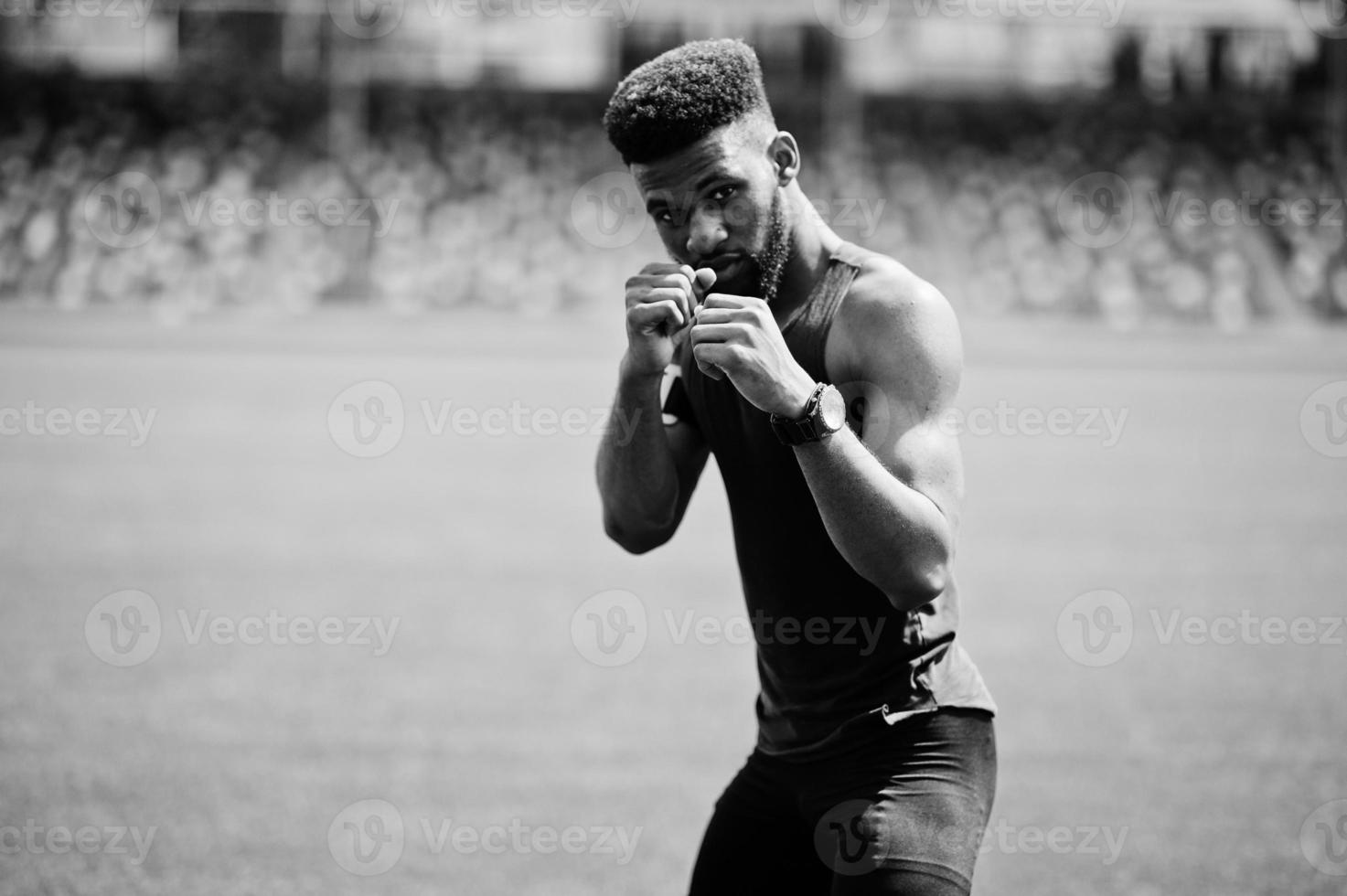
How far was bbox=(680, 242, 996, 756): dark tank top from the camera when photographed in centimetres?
307

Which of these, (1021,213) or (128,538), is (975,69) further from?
(128,538)

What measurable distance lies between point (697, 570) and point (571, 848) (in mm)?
5392

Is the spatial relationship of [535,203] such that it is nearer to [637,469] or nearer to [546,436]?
[546,436]

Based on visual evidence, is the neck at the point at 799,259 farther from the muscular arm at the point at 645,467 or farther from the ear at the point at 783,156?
the muscular arm at the point at 645,467

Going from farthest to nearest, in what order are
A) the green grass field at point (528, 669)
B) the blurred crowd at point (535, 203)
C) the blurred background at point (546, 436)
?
the blurred crowd at point (535, 203)
the blurred background at point (546, 436)
the green grass field at point (528, 669)

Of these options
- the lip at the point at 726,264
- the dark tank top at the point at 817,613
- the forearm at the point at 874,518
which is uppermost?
the lip at the point at 726,264

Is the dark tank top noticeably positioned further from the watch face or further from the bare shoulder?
the watch face

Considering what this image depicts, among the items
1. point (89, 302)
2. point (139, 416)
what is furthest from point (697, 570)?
point (89, 302)

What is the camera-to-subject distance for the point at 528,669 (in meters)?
→ 8.38

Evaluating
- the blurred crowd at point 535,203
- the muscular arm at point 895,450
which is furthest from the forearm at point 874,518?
the blurred crowd at point 535,203

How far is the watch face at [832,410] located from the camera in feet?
8.97

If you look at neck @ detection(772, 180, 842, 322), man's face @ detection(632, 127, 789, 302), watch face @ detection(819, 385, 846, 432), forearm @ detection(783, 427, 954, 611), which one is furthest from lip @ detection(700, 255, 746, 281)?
forearm @ detection(783, 427, 954, 611)

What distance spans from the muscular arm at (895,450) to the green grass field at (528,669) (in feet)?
10.2

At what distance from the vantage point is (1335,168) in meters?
35.7
